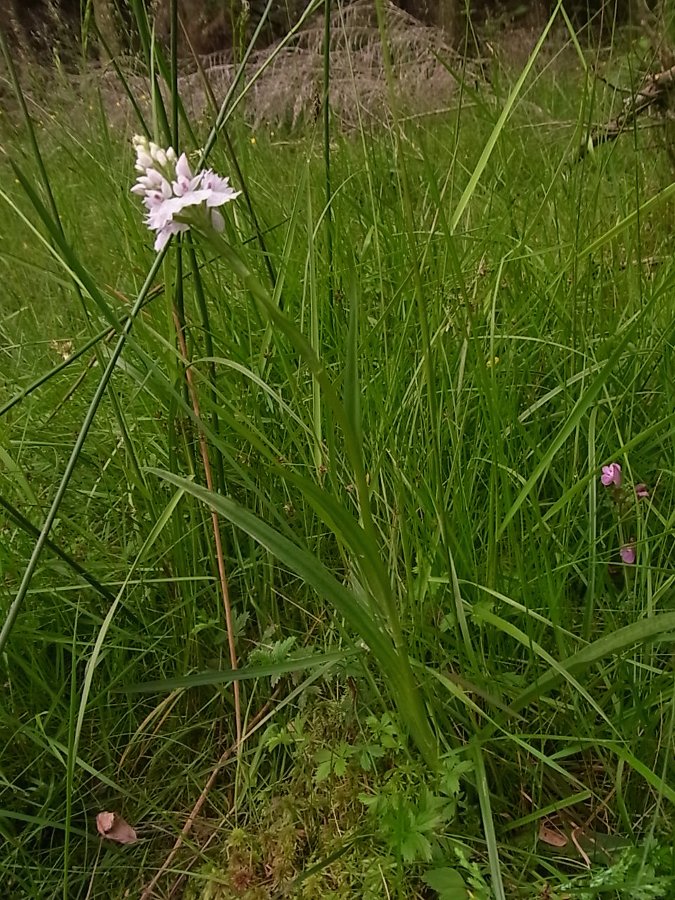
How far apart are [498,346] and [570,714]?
43 centimetres

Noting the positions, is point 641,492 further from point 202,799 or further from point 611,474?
point 202,799

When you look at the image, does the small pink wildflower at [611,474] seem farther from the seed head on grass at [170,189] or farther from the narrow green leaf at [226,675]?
the seed head on grass at [170,189]

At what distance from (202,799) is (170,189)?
56 cm

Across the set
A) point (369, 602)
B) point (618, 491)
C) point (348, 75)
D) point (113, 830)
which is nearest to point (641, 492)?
point (618, 491)

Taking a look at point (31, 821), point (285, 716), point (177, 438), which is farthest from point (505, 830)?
point (177, 438)

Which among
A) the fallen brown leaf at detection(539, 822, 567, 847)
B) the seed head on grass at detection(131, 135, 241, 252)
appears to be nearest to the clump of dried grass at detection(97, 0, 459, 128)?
the seed head on grass at detection(131, 135, 241, 252)

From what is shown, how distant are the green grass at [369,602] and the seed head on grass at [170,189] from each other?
0.04 m

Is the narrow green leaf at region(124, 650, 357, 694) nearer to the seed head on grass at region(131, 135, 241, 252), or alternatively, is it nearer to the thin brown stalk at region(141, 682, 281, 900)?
the thin brown stalk at region(141, 682, 281, 900)

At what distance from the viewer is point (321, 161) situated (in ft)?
5.48

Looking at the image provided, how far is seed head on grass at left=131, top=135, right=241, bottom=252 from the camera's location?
A: 0.38 m

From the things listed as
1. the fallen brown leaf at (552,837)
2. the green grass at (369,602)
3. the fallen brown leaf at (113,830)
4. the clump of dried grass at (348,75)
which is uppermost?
the clump of dried grass at (348,75)

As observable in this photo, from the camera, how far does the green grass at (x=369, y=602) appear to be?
551 millimetres


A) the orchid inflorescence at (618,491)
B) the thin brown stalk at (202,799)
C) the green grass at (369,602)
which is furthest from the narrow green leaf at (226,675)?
the orchid inflorescence at (618,491)

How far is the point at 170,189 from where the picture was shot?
0.40m
